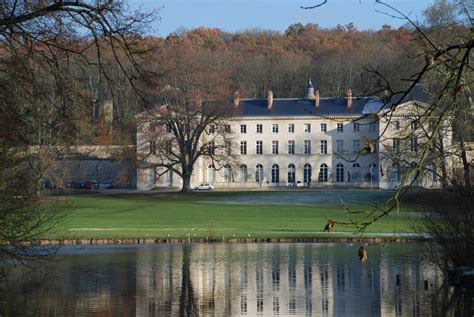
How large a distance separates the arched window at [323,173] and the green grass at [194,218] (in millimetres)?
17906

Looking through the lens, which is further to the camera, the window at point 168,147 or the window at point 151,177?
the window at point 151,177

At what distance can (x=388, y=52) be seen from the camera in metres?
97.2

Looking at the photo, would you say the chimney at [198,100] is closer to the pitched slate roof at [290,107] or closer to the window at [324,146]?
the pitched slate roof at [290,107]

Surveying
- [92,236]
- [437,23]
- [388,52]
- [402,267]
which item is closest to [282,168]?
[388,52]

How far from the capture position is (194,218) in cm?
4794

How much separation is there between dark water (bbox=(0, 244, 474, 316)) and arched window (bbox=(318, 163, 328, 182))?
170 feet

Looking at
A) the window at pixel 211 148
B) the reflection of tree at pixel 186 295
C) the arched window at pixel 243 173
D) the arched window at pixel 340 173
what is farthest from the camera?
the arched window at pixel 243 173

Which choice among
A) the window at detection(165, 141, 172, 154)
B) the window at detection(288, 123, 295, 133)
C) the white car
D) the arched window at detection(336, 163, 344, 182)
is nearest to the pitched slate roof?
the window at detection(288, 123, 295, 133)

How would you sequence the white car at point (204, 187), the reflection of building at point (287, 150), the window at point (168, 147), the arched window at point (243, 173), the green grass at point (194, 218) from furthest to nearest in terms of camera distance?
the arched window at point (243, 173) < the reflection of building at point (287, 150) < the white car at point (204, 187) < the window at point (168, 147) < the green grass at point (194, 218)

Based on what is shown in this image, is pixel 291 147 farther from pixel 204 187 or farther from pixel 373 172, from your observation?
pixel 204 187

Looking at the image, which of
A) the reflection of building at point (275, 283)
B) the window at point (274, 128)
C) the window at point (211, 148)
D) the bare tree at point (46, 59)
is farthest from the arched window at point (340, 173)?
the bare tree at point (46, 59)

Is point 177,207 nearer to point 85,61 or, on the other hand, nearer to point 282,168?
point 282,168

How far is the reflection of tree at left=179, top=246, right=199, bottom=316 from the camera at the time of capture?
1808cm

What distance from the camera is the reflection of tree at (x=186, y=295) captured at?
18078mm
